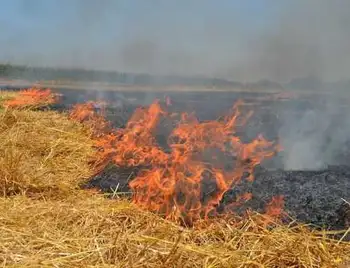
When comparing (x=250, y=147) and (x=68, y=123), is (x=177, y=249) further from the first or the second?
(x=68, y=123)

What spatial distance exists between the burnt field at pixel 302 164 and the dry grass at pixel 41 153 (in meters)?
0.54

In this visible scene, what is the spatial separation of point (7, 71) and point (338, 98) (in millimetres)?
29912

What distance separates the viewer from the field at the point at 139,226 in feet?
10.1

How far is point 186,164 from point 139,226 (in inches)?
53.2

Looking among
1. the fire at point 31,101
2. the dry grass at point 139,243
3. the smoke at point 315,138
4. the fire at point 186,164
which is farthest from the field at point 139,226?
the fire at point 31,101

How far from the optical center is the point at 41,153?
6828 millimetres

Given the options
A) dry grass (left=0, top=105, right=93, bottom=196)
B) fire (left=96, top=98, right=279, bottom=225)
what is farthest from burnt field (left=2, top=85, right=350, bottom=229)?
dry grass (left=0, top=105, right=93, bottom=196)

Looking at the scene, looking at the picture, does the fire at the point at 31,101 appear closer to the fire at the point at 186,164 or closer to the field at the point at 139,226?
the fire at the point at 186,164

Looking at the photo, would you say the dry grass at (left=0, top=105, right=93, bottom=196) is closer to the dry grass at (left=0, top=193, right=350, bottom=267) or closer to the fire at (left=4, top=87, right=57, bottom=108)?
the dry grass at (left=0, top=193, right=350, bottom=267)

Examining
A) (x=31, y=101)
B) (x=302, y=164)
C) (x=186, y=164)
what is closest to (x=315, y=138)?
(x=302, y=164)

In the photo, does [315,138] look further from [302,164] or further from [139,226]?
[139,226]

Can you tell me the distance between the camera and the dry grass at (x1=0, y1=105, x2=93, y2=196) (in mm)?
5041

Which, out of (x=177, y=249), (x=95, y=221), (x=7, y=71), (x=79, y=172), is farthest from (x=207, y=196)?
→ (x=7, y=71)

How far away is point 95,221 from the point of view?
382cm
